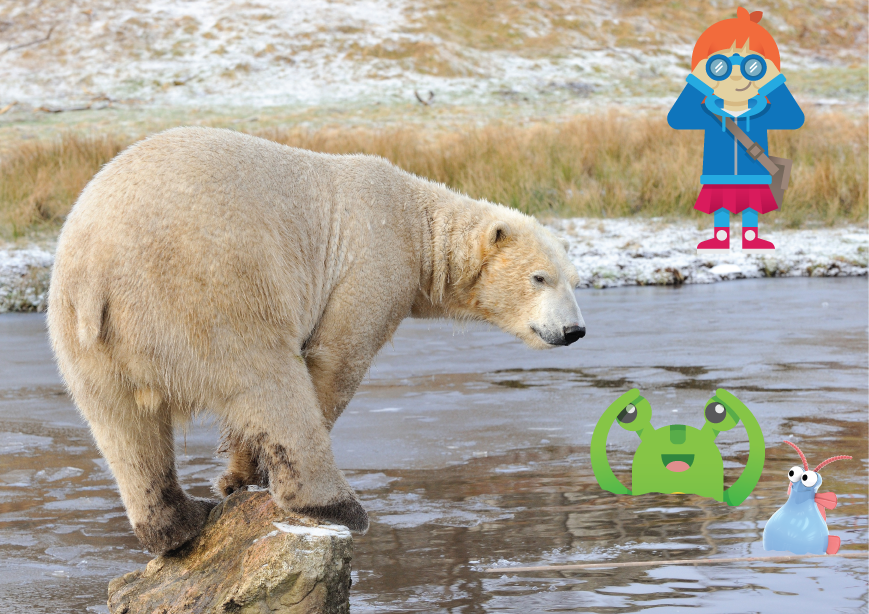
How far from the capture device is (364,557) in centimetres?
389

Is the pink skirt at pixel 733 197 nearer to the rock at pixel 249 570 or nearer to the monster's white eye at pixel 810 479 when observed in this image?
the monster's white eye at pixel 810 479

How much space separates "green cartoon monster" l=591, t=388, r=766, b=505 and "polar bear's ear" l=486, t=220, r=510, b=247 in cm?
101

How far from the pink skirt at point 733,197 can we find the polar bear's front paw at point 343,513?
4.49 m

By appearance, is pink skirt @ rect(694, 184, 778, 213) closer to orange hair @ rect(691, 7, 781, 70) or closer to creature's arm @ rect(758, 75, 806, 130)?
creature's arm @ rect(758, 75, 806, 130)

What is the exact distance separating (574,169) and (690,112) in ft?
26.7

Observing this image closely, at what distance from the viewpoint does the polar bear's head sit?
4.56 meters

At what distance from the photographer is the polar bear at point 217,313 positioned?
3.18 m

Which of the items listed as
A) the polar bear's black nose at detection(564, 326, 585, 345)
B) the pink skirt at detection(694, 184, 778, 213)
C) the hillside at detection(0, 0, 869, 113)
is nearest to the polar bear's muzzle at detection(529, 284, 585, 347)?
the polar bear's black nose at detection(564, 326, 585, 345)

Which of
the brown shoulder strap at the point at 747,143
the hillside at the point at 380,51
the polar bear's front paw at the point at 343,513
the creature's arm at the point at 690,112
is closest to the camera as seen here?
the polar bear's front paw at the point at 343,513

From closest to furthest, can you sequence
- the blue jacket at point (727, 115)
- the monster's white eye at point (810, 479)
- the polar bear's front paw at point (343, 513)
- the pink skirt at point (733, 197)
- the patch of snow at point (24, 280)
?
the monster's white eye at point (810, 479), the polar bear's front paw at point (343, 513), the blue jacket at point (727, 115), the pink skirt at point (733, 197), the patch of snow at point (24, 280)

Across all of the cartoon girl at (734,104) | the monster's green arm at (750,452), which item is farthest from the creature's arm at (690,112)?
the monster's green arm at (750,452)

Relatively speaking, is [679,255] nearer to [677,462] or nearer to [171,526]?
[677,462]

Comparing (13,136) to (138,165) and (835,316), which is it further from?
(138,165)

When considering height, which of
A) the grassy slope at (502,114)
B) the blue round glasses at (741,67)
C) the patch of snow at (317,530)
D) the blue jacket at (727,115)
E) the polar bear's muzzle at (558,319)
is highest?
the blue round glasses at (741,67)
